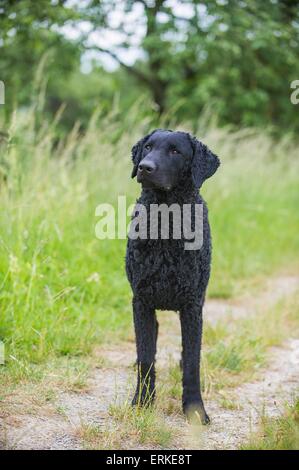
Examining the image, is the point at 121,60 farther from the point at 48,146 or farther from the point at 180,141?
the point at 180,141

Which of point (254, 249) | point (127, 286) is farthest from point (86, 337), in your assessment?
point (254, 249)

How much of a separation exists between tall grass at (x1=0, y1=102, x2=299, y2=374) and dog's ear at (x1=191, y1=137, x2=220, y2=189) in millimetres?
1308

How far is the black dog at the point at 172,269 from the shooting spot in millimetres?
3158

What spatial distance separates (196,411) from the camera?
124 inches

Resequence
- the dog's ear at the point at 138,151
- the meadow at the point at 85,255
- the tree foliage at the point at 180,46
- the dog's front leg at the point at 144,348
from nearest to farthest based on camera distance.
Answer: the dog's front leg at the point at 144,348 → the dog's ear at the point at 138,151 → the meadow at the point at 85,255 → the tree foliage at the point at 180,46

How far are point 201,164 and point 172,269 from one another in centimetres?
63

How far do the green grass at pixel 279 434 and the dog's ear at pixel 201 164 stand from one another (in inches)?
52.4

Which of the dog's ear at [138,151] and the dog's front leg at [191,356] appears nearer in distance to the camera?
the dog's front leg at [191,356]

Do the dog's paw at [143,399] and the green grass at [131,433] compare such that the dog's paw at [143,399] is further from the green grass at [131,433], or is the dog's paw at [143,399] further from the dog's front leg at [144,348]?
the green grass at [131,433]

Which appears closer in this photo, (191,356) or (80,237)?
(191,356)
